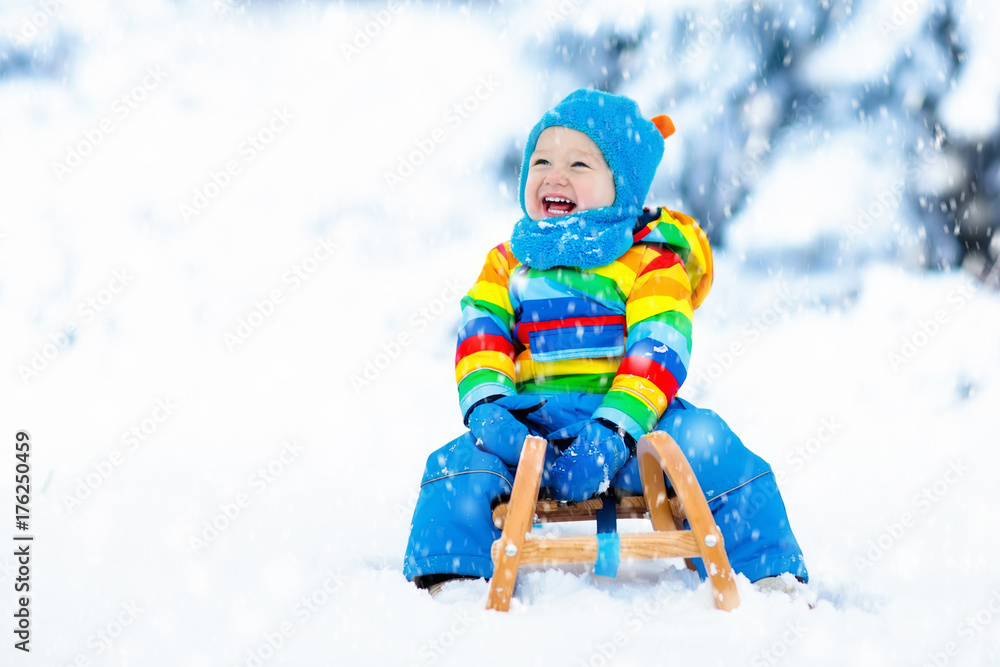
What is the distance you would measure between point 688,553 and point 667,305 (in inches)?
24.0

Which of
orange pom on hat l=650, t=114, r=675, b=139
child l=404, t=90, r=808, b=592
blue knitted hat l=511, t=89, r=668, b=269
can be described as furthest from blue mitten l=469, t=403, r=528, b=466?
orange pom on hat l=650, t=114, r=675, b=139

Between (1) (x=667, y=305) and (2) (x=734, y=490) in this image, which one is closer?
(2) (x=734, y=490)

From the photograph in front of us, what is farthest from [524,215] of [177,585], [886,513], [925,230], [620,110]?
[925,230]

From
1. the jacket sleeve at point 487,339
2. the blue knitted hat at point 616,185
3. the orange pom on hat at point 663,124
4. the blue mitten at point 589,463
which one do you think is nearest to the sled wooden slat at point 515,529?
the blue mitten at point 589,463

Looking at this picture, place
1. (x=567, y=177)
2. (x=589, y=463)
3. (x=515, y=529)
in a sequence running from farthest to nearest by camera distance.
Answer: (x=567, y=177), (x=589, y=463), (x=515, y=529)

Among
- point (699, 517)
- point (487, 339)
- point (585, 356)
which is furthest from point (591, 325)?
point (699, 517)

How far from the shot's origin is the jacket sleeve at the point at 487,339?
6.09 feet

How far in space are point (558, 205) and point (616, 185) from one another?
0.16 metres

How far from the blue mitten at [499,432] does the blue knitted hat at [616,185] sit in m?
0.39

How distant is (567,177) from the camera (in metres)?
2.00

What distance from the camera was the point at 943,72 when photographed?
369 centimetres

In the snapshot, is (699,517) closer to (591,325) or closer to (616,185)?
(591,325)

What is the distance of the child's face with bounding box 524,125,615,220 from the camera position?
1.99 metres

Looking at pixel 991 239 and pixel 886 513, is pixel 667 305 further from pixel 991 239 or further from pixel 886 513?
pixel 991 239
